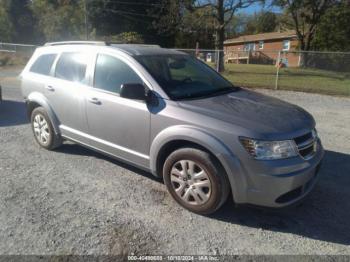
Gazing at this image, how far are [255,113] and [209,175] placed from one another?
2.82 feet

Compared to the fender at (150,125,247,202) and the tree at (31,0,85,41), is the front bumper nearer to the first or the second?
the fender at (150,125,247,202)

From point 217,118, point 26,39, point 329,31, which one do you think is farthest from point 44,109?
point 26,39

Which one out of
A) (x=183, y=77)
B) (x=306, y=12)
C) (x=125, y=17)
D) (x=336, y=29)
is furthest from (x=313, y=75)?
(x=125, y=17)

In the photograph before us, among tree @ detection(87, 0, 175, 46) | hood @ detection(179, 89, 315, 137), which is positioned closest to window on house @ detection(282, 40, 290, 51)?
tree @ detection(87, 0, 175, 46)

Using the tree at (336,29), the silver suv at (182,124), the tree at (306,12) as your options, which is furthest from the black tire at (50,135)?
the tree at (336,29)

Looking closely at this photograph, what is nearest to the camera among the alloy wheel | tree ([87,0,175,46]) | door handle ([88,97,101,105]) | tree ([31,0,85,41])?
the alloy wheel

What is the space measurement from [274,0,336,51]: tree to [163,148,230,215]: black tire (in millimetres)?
29479

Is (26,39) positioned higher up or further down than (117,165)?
higher up

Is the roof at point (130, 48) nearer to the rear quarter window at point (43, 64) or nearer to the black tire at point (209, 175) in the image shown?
the rear quarter window at point (43, 64)

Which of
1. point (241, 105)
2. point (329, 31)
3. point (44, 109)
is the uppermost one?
point (329, 31)

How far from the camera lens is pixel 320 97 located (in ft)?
39.5

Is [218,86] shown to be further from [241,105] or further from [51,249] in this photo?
[51,249]

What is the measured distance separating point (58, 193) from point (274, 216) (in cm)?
263

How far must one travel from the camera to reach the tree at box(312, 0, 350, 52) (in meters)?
32.2
